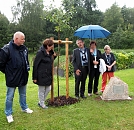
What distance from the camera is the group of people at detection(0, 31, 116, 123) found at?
15.1 feet

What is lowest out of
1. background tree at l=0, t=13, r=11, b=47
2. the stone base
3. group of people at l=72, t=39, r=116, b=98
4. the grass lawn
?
the grass lawn

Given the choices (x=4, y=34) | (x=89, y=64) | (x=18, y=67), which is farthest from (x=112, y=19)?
(x=18, y=67)

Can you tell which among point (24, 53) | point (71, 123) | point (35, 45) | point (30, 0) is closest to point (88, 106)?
point (71, 123)

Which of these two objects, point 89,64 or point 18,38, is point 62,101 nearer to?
point 89,64

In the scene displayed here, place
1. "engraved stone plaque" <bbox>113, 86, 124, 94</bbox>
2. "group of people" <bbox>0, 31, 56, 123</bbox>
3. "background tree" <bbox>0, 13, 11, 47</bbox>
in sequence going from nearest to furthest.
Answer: "group of people" <bbox>0, 31, 56, 123</bbox>
"engraved stone plaque" <bbox>113, 86, 124, 94</bbox>
"background tree" <bbox>0, 13, 11, 47</bbox>

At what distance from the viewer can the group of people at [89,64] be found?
249 inches

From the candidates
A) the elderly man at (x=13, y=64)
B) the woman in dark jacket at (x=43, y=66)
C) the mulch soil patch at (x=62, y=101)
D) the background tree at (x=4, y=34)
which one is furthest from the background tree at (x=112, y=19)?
the elderly man at (x=13, y=64)

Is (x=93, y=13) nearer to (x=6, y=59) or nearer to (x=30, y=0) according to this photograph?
(x=30, y=0)

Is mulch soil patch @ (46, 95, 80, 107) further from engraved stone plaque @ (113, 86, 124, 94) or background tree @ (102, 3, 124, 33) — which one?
background tree @ (102, 3, 124, 33)

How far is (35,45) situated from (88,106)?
35.0 m

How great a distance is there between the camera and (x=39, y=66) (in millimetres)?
5297

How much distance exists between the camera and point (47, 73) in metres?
5.40

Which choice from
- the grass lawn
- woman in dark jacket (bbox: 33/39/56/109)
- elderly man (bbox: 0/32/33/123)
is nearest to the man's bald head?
elderly man (bbox: 0/32/33/123)

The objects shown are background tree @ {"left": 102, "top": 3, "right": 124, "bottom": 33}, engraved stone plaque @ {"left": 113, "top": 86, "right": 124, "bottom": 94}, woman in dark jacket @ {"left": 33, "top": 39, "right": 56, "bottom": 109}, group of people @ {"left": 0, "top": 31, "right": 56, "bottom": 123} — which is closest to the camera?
group of people @ {"left": 0, "top": 31, "right": 56, "bottom": 123}
